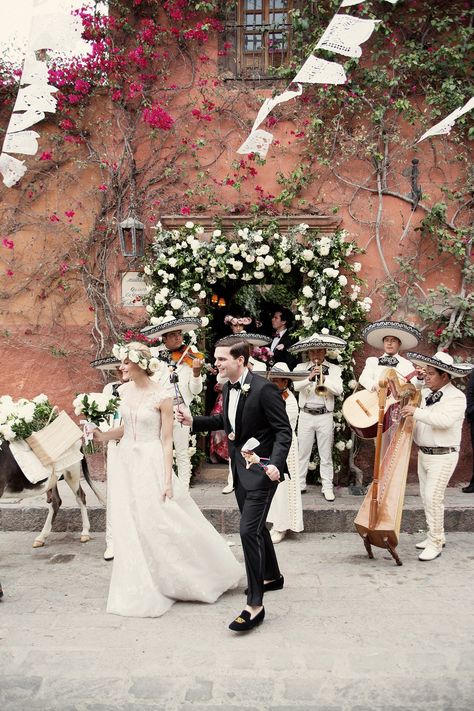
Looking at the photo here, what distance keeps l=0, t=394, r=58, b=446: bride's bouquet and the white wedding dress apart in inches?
50.2

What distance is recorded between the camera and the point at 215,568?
5312 mm

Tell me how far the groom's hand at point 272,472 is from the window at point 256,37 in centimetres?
650

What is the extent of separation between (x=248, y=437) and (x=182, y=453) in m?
3.02

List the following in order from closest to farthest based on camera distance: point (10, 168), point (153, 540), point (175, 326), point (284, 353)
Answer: point (153, 540) → point (175, 326) → point (10, 168) → point (284, 353)

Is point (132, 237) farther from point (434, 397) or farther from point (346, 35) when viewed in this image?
point (434, 397)

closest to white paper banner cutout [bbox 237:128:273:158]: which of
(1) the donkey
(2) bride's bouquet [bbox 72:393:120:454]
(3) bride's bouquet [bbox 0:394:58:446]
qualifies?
(2) bride's bouquet [bbox 72:393:120:454]

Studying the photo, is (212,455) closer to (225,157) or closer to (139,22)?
(225,157)

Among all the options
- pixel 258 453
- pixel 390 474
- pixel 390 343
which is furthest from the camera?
pixel 390 343

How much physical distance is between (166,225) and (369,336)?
333 cm

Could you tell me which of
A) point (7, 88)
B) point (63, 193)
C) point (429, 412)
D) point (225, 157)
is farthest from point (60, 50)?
point (429, 412)

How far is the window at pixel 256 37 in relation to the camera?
9188mm

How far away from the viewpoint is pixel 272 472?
14.8 ft

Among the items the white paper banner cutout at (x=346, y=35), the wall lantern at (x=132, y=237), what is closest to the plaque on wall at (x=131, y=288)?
the wall lantern at (x=132, y=237)

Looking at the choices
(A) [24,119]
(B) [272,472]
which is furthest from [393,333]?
(A) [24,119]
